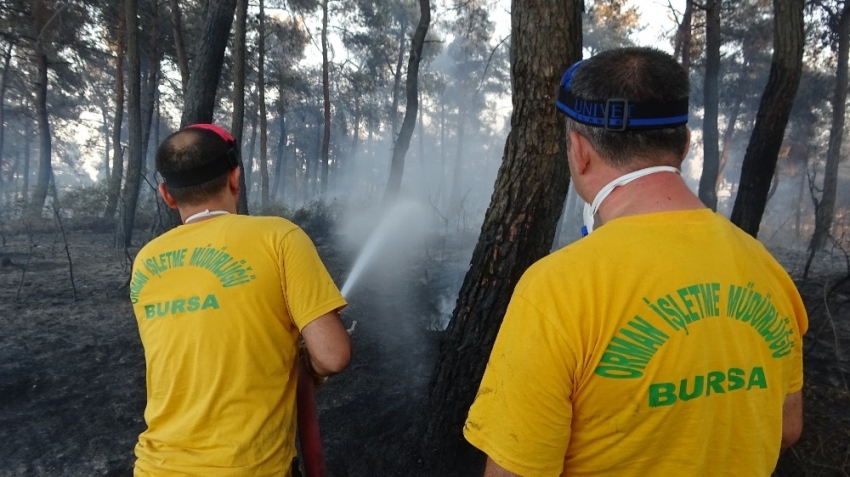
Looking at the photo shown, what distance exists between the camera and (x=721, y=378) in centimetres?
109

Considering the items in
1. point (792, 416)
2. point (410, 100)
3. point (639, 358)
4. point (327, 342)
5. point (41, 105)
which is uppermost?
point (41, 105)

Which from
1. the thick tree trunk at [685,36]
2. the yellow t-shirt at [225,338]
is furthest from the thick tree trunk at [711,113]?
the yellow t-shirt at [225,338]

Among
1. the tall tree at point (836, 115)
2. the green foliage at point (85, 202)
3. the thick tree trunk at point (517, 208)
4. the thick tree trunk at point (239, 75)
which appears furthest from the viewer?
the green foliage at point (85, 202)

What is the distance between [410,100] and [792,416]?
45.3 ft

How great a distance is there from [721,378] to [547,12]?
2610 mm

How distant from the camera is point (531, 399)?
1.07 meters

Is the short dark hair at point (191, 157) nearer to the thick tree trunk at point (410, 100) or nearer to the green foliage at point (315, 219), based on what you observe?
the thick tree trunk at point (410, 100)

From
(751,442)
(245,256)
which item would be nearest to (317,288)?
(245,256)

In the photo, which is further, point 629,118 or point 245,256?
point 245,256

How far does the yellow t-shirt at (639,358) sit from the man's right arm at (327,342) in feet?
2.50

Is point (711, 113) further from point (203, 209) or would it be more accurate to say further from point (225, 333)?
point (225, 333)

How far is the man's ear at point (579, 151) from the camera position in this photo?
4.28 ft

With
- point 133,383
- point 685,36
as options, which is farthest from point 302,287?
point 685,36

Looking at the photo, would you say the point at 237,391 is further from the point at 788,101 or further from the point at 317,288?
the point at 788,101
